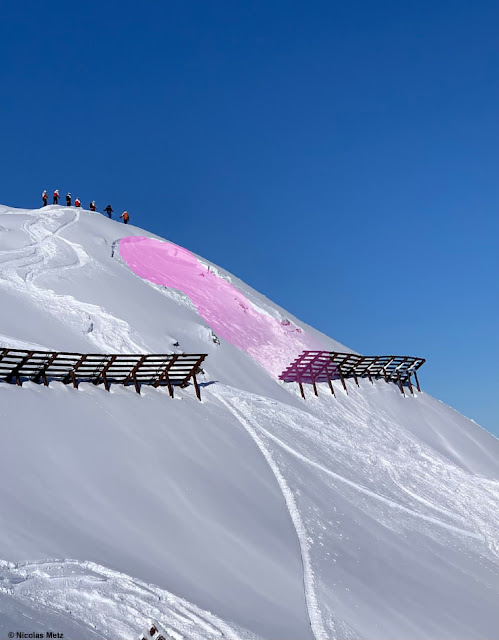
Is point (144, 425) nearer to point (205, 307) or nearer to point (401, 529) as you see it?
point (401, 529)

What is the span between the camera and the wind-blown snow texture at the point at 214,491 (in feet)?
65.3

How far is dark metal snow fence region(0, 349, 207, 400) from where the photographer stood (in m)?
29.4

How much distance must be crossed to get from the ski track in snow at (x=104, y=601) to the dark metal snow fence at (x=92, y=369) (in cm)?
1167

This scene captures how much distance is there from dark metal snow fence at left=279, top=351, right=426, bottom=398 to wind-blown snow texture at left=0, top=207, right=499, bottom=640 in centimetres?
91

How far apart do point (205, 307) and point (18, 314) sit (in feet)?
43.5

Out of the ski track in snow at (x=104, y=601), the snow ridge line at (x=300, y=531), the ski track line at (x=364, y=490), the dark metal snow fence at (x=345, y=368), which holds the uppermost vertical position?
the dark metal snow fence at (x=345, y=368)

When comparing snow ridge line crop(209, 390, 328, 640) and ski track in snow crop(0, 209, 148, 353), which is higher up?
ski track in snow crop(0, 209, 148, 353)

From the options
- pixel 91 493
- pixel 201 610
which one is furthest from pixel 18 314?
pixel 201 610

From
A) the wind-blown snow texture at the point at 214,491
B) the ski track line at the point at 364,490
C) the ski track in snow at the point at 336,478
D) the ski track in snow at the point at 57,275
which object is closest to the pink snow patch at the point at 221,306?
the wind-blown snow texture at the point at 214,491
